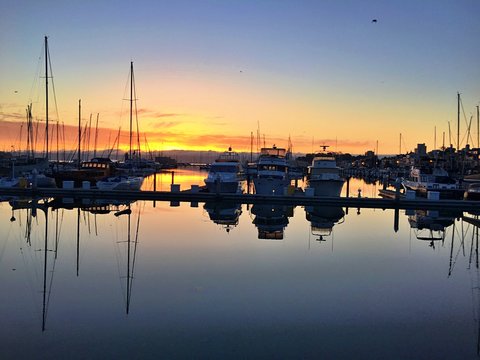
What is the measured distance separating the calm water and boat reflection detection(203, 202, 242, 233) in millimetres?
1795

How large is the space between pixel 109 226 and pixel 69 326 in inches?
546

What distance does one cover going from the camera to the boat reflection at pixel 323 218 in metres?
22.9

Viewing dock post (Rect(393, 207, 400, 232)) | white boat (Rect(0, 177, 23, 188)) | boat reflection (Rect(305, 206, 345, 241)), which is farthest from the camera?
white boat (Rect(0, 177, 23, 188))

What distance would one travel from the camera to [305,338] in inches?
352

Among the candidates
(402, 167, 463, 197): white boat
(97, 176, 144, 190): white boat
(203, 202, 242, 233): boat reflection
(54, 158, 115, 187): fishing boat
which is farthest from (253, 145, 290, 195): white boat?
(54, 158, 115, 187): fishing boat

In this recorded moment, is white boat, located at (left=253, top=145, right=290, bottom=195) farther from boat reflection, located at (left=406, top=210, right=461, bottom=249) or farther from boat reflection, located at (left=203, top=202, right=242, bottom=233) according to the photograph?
boat reflection, located at (left=406, top=210, right=461, bottom=249)

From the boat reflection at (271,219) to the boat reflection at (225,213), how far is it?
1.11 meters

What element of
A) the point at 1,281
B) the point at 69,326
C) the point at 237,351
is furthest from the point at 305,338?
the point at 1,281

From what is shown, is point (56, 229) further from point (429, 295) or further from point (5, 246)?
point (429, 295)

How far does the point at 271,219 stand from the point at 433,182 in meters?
22.7

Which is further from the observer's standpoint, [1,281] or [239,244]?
[239,244]

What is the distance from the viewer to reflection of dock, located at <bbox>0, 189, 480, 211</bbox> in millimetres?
33281

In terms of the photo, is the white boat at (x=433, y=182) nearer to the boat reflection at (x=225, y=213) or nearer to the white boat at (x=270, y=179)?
the white boat at (x=270, y=179)

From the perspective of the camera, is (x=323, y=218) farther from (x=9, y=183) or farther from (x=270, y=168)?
(x=9, y=183)
